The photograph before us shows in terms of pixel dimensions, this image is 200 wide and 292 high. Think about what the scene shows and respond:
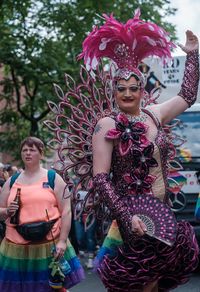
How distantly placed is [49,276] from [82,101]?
1.52m

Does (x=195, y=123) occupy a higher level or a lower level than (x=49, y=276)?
higher

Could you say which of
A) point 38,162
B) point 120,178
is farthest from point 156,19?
point 120,178

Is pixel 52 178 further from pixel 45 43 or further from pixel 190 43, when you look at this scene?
pixel 45 43

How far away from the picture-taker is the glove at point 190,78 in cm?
419

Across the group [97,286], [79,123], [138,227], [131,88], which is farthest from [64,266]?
[97,286]

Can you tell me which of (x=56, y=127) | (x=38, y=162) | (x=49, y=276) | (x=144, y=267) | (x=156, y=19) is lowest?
(x=49, y=276)

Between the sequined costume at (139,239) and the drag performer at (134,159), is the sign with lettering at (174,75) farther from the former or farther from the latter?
the sequined costume at (139,239)

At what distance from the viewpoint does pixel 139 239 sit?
3762mm

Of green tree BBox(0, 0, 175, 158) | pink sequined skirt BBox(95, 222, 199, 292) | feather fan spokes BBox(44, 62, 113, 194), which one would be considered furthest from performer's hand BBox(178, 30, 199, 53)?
green tree BBox(0, 0, 175, 158)

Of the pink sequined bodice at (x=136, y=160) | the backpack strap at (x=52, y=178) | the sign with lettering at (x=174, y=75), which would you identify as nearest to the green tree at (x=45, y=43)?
the sign with lettering at (x=174, y=75)

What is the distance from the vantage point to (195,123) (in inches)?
385

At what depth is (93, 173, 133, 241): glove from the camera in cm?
373

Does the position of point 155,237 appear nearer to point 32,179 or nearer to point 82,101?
point 82,101

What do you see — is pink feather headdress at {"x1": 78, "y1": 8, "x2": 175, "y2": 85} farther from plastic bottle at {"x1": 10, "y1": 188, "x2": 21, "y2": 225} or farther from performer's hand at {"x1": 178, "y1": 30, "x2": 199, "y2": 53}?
plastic bottle at {"x1": 10, "y1": 188, "x2": 21, "y2": 225}
